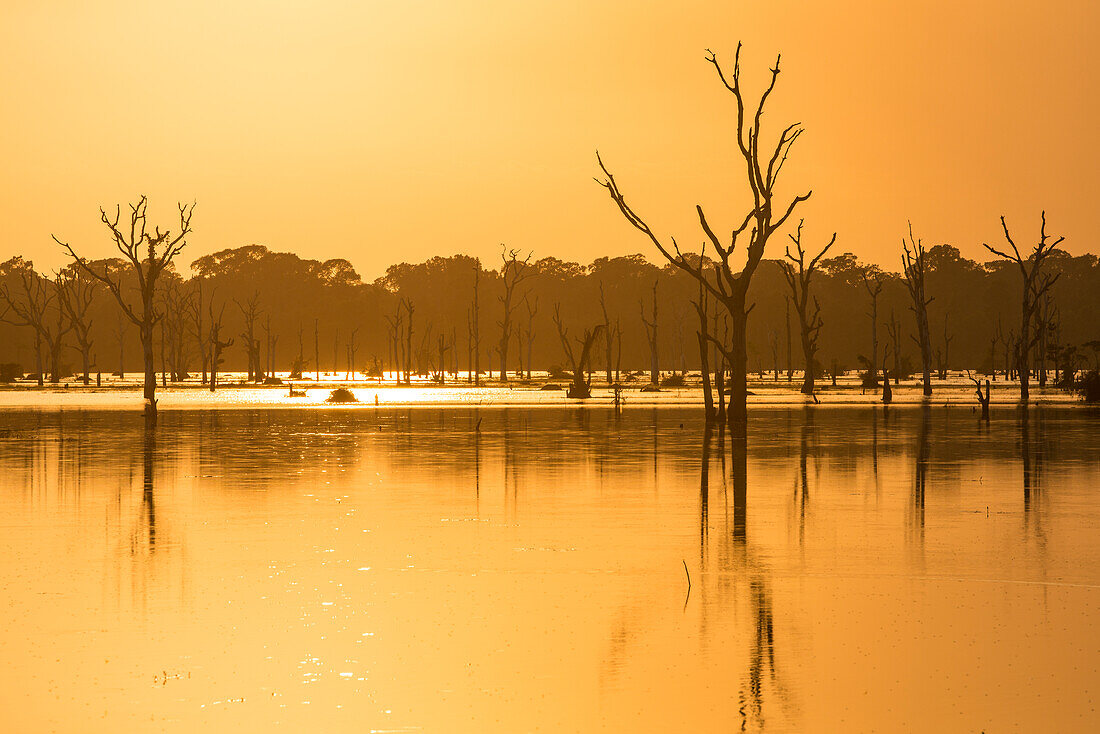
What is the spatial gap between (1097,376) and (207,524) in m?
54.7

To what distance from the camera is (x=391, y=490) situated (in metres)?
20.2

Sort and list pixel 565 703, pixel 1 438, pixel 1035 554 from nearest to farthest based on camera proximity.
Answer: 1. pixel 565 703
2. pixel 1035 554
3. pixel 1 438

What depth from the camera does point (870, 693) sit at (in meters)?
7.88

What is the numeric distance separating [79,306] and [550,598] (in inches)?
4134

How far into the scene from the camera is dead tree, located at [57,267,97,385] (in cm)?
10275

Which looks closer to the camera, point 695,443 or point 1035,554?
point 1035,554

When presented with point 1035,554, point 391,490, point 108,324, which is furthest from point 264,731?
point 108,324

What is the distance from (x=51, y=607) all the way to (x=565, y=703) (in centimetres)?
501

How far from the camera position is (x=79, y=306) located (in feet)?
356

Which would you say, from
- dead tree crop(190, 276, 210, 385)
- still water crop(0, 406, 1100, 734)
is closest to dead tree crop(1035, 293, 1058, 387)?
still water crop(0, 406, 1100, 734)

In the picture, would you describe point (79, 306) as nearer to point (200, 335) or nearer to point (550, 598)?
point (200, 335)

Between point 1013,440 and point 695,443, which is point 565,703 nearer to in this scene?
point 695,443

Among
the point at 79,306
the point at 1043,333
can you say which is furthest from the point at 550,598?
the point at 79,306

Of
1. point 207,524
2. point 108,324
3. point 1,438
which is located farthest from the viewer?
point 108,324
